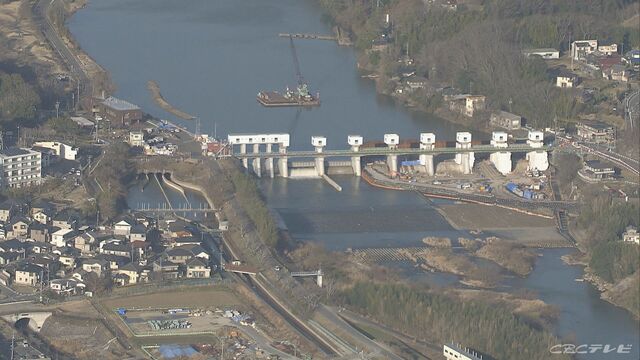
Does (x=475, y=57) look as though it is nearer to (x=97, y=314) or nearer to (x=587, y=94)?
(x=587, y=94)

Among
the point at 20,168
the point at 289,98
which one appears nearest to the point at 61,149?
the point at 20,168

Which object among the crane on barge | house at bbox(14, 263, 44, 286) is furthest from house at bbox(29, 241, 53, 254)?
the crane on barge

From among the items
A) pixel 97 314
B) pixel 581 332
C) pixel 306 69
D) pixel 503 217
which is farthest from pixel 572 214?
pixel 306 69

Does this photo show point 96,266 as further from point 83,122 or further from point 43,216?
point 83,122

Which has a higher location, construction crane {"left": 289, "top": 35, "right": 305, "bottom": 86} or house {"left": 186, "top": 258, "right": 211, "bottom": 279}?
construction crane {"left": 289, "top": 35, "right": 305, "bottom": 86}

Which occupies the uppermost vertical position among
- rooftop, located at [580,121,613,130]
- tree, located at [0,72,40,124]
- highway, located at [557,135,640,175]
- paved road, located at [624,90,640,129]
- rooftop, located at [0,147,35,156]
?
tree, located at [0,72,40,124]

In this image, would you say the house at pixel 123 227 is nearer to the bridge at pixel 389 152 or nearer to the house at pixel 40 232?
the house at pixel 40 232

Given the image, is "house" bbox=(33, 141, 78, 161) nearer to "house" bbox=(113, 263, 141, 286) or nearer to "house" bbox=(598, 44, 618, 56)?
"house" bbox=(113, 263, 141, 286)
